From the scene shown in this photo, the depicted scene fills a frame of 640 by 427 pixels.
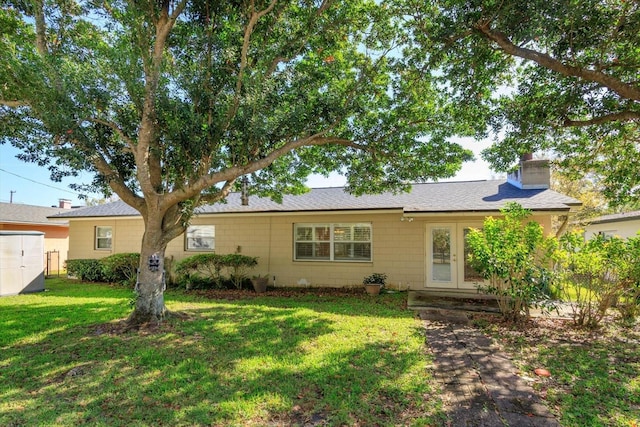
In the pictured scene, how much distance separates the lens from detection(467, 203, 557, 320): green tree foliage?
643 cm

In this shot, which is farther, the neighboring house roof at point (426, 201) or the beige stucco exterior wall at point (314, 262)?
the beige stucco exterior wall at point (314, 262)

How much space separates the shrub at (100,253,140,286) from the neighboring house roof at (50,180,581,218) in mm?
2142

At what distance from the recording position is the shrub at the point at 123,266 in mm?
12117

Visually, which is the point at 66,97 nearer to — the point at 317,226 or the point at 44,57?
the point at 44,57

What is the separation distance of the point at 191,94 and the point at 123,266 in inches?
368

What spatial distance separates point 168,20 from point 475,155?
292 inches

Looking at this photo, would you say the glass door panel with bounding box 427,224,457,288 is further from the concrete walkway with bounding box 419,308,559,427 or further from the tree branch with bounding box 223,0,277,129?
the tree branch with bounding box 223,0,277,129

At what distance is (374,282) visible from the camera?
34.8 ft

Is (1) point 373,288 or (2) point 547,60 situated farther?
(1) point 373,288

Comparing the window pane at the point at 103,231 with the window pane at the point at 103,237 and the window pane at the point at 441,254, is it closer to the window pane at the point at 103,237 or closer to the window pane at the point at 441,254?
the window pane at the point at 103,237

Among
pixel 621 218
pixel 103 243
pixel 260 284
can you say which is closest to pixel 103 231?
pixel 103 243

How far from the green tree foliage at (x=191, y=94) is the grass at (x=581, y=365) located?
4194 millimetres

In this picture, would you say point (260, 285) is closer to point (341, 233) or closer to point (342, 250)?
point (342, 250)

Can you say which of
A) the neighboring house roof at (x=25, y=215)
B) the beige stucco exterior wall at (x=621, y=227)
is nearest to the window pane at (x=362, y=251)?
the beige stucco exterior wall at (x=621, y=227)
